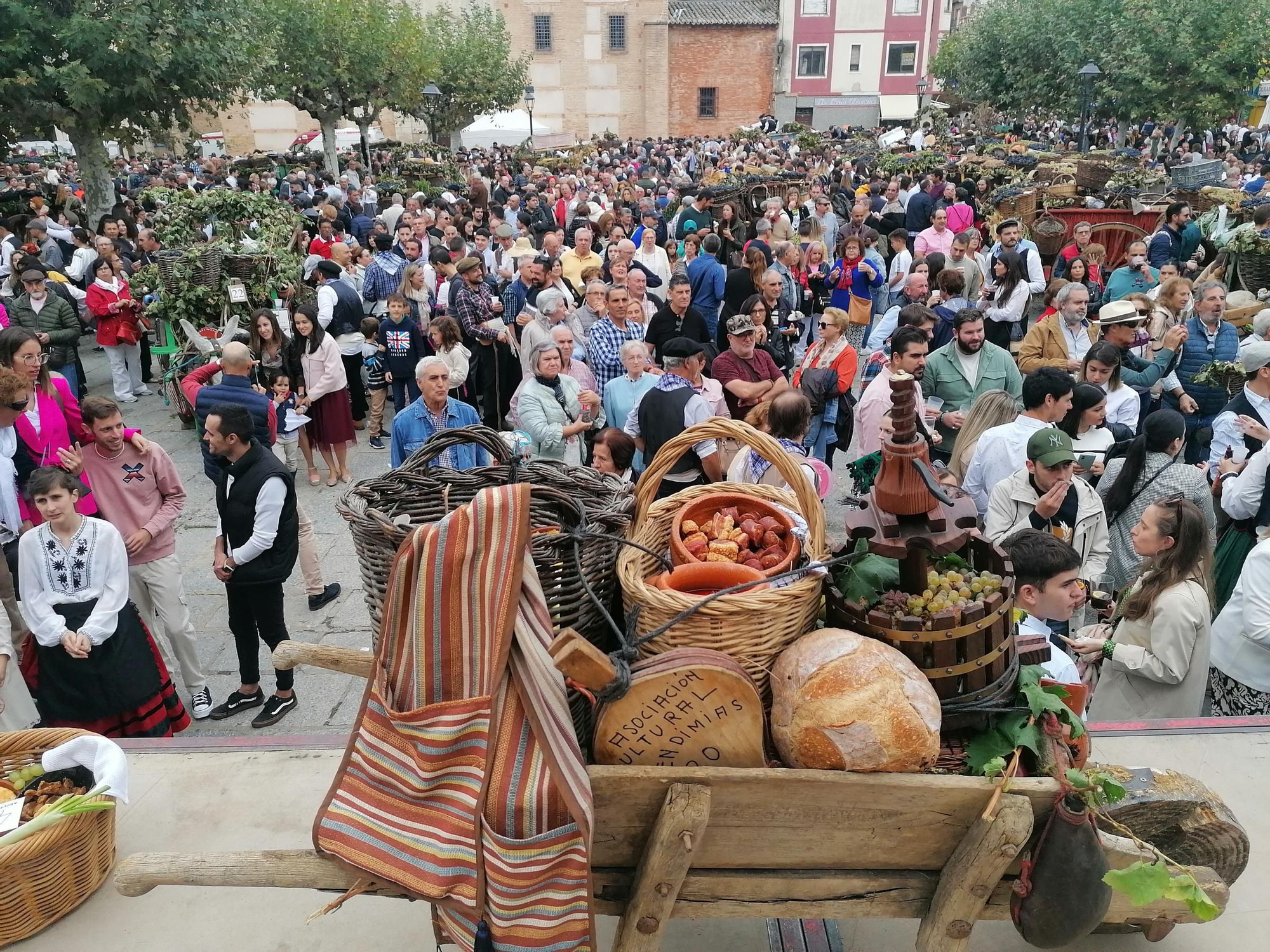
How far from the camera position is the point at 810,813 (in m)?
2.18

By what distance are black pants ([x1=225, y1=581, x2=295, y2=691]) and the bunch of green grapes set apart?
2.02 meters

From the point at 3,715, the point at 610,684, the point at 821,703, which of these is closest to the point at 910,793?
the point at 821,703

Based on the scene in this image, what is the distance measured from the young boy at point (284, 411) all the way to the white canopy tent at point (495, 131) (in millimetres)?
34644

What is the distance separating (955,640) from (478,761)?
45.0 inches

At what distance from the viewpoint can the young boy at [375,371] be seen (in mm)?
9328

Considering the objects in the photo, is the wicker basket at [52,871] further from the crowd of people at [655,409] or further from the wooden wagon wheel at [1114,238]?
the wooden wagon wheel at [1114,238]

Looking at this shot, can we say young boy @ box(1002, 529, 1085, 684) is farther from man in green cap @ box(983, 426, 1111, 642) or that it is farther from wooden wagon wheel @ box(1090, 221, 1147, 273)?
wooden wagon wheel @ box(1090, 221, 1147, 273)

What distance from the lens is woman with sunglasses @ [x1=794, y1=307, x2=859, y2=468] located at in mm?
7047

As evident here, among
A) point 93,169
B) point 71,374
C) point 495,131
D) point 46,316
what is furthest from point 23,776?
point 495,131

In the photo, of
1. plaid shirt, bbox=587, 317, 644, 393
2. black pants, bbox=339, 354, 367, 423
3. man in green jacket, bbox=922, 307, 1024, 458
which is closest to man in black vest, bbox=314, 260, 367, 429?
black pants, bbox=339, 354, 367, 423

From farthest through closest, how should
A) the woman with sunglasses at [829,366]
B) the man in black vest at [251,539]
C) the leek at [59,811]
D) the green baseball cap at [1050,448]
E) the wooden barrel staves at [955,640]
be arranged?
the woman with sunglasses at [829,366]
the man in black vest at [251,539]
the green baseball cap at [1050,448]
the leek at [59,811]
the wooden barrel staves at [955,640]

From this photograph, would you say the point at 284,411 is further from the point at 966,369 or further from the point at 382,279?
the point at 966,369

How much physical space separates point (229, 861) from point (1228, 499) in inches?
198

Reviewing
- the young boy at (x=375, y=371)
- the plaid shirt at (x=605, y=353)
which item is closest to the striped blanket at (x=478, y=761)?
the plaid shirt at (x=605, y=353)
